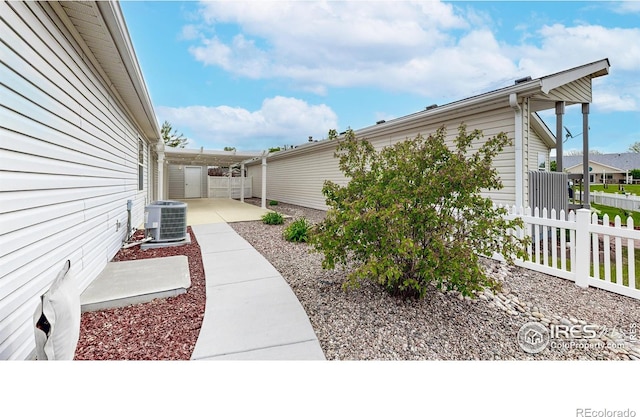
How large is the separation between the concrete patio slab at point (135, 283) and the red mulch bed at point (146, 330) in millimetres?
75

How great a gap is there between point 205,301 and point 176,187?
17.5 metres

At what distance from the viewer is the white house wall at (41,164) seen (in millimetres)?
1644

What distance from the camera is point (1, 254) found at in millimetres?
1554

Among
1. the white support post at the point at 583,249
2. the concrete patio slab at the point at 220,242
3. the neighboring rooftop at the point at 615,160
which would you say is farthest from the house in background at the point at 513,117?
the neighboring rooftop at the point at 615,160

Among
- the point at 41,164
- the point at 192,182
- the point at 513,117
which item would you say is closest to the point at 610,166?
the point at 513,117

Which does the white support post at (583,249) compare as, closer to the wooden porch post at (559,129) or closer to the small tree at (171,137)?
the wooden porch post at (559,129)

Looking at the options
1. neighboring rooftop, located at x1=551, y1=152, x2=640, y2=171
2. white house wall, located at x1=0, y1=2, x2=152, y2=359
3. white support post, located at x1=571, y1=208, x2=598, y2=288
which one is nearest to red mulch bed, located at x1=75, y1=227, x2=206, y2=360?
white house wall, located at x1=0, y1=2, x2=152, y2=359

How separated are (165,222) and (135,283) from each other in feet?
7.54

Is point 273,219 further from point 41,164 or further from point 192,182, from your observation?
point 192,182

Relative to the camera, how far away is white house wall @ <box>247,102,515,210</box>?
4.98m

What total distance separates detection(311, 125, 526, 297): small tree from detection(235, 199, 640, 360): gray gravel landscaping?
0.29 metres

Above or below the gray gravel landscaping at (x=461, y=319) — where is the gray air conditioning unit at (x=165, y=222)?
above
